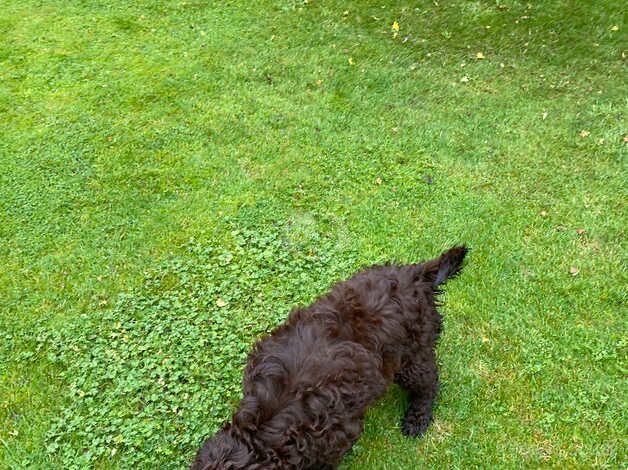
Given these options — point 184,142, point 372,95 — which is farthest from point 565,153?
point 184,142

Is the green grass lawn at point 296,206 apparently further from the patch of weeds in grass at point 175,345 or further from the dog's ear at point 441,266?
the dog's ear at point 441,266

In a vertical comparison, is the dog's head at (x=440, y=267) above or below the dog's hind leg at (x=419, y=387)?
above

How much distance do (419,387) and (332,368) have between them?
1.16m

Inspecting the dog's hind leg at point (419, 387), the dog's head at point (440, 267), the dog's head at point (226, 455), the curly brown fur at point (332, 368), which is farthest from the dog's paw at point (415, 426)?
the dog's head at point (226, 455)

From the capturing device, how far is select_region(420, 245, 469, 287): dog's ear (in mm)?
3537

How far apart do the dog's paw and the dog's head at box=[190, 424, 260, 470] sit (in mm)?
1731

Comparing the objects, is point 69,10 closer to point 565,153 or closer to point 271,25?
point 271,25

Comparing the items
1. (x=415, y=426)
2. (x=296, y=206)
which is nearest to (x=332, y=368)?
(x=415, y=426)

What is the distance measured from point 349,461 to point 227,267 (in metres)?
2.09

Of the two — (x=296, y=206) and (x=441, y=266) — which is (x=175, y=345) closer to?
(x=296, y=206)

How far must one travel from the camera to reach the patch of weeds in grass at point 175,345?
12.9 ft

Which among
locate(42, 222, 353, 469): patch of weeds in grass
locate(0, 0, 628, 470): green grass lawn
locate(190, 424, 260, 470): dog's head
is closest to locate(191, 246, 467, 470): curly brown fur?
locate(190, 424, 260, 470): dog's head

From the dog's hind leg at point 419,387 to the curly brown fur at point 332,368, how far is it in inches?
0.4

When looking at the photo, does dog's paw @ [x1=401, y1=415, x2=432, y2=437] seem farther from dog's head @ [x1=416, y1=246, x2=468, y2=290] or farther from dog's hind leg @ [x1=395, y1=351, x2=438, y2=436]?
dog's head @ [x1=416, y1=246, x2=468, y2=290]
